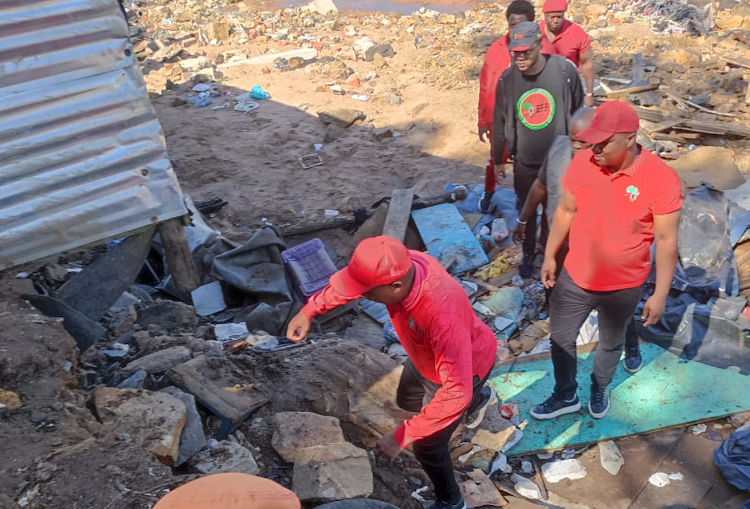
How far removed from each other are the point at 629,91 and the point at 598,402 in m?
6.34

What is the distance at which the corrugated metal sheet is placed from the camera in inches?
176

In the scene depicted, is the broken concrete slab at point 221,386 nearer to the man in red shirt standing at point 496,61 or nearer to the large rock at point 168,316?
the large rock at point 168,316

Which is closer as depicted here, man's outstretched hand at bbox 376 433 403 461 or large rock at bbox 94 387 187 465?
man's outstretched hand at bbox 376 433 403 461

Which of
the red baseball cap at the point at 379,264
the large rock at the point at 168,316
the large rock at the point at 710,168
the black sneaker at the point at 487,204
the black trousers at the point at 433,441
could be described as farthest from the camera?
the black sneaker at the point at 487,204

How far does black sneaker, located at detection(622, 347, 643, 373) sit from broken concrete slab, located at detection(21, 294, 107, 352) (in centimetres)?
375

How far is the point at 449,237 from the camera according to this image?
6453mm

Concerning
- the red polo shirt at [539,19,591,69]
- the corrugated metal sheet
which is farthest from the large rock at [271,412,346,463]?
the red polo shirt at [539,19,591,69]

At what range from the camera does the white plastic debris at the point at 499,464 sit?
3920mm

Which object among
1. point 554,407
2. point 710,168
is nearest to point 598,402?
point 554,407

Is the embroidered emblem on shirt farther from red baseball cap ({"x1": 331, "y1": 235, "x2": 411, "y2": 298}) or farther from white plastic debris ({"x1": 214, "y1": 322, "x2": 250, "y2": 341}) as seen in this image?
white plastic debris ({"x1": 214, "y1": 322, "x2": 250, "y2": 341})

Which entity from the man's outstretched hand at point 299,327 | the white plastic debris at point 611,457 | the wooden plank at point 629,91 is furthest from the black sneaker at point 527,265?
the wooden plank at point 629,91

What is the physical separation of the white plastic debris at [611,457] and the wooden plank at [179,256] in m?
3.83

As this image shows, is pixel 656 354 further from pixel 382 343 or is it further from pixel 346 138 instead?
pixel 346 138

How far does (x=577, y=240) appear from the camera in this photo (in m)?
3.61
